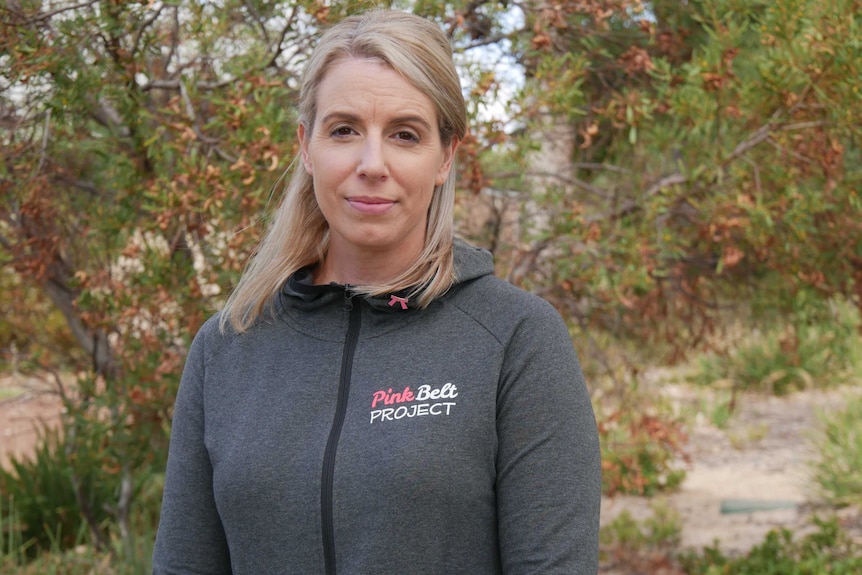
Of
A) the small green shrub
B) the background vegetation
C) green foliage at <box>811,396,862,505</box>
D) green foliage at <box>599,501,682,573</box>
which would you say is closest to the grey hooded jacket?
the background vegetation

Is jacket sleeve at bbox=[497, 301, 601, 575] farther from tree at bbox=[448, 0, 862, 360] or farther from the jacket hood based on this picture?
tree at bbox=[448, 0, 862, 360]

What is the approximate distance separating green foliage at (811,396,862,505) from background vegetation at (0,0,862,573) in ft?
8.77

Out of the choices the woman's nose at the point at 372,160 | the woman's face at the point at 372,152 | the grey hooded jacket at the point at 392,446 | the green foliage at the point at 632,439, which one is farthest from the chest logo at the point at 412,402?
the green foliage at the point at 632,439

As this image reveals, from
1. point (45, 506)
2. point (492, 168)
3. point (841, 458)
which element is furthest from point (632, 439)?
point (841, 458)

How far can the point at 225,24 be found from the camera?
3348 millimetres

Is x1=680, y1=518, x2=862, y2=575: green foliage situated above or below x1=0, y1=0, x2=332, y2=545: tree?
below

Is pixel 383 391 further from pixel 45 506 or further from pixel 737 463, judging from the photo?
pixel 737 463

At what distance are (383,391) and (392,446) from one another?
4.9 inches

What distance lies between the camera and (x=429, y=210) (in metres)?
2.10

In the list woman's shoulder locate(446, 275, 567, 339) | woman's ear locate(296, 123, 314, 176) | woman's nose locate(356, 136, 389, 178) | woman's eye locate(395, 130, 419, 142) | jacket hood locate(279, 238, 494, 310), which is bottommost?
woman's shoulder locate(446, 275, 567, 339)

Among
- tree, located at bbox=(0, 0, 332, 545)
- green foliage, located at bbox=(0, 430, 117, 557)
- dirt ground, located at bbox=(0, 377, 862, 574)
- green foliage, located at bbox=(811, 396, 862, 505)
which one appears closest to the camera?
tree, located at bbox=(0, 0, 332, 545)

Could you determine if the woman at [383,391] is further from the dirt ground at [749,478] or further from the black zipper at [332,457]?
the dirt ground at [749,478]

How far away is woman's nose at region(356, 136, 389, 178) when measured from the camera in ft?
6.20

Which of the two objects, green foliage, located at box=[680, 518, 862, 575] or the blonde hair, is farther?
green foliage, located at box=[680, 518, 862, 575]
